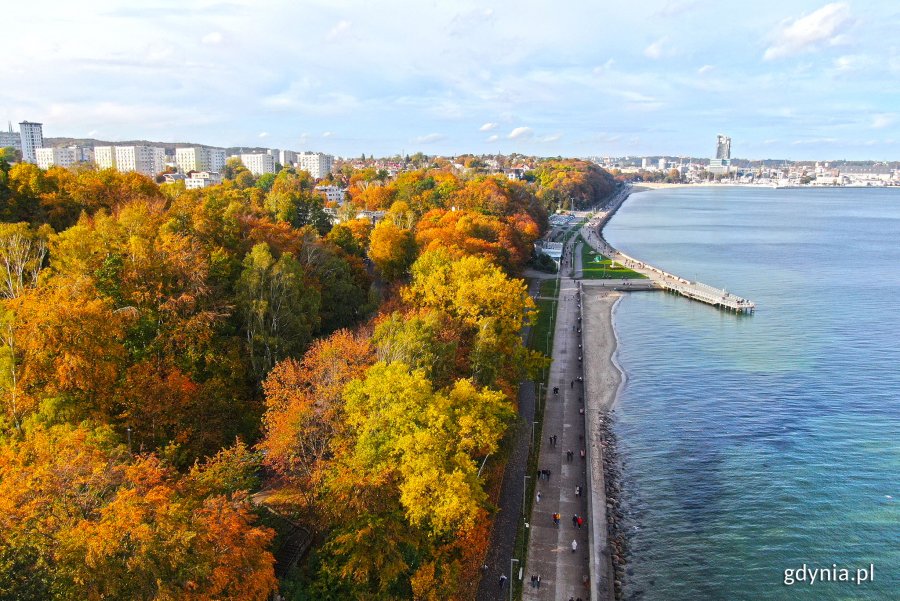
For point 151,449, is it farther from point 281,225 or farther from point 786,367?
point 786,367

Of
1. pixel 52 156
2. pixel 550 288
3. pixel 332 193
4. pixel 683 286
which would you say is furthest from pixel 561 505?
pixel 52 156

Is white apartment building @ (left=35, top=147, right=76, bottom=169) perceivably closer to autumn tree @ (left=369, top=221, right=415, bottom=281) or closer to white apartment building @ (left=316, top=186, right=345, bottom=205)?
white apartment building @ (left=316, top=186, right=345, bottom=205)

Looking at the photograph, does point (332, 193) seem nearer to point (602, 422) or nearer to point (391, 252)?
point (391, 252)

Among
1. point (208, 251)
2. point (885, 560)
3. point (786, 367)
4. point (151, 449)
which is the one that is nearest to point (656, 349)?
point (786, 367)

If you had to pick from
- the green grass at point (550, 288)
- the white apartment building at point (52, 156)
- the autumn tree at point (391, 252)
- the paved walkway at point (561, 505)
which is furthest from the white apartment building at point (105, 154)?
the paved walkway at point (561, 505)

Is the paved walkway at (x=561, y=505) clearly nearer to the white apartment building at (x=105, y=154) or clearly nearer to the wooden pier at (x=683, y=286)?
the wooden pier at (x=683, y=286)

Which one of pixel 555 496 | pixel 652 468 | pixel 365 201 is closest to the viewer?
A: pixel 555 496
